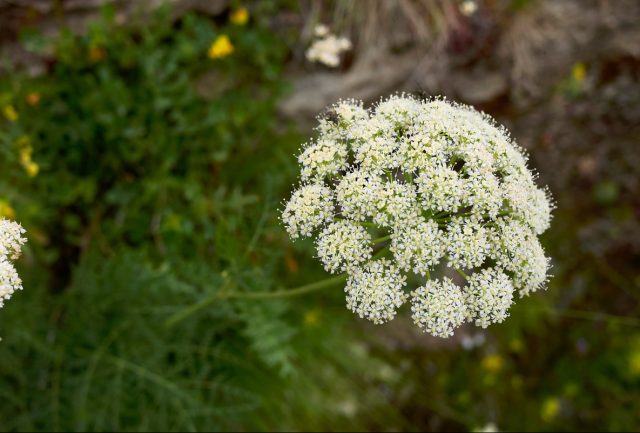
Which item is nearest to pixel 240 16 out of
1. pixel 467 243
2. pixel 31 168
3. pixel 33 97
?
pixel 33 97

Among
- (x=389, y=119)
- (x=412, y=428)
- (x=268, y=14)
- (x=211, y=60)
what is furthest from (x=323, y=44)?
(x=412, y=428)

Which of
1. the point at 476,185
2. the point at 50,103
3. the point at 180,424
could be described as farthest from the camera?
the point at 50,103

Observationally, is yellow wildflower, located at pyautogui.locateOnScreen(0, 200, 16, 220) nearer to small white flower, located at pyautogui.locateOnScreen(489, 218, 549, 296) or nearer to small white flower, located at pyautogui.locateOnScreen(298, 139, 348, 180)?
small white flower, located at pyautogui.locateOnScreen(298, 139, 348, 180)

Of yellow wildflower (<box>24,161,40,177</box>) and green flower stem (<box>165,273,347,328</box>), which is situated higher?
yellow wildflower (<box>24,161,40,177</box>)

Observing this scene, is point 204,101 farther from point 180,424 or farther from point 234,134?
point 180,424

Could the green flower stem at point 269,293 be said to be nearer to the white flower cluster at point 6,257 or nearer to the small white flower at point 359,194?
the small white flower at point 359,194

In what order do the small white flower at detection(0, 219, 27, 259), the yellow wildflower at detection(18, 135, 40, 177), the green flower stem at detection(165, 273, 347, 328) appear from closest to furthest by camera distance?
1. the small white flower at detection(0, 219, 27, 259)
2. the green flower stem at detection(165, 273, 347, 328)
3. the yellow wildflower at detection(18, 135, 40, 177)

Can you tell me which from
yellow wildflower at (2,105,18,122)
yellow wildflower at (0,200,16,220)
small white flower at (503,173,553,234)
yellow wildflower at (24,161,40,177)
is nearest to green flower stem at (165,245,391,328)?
small white flower at (503,173,553,234)
